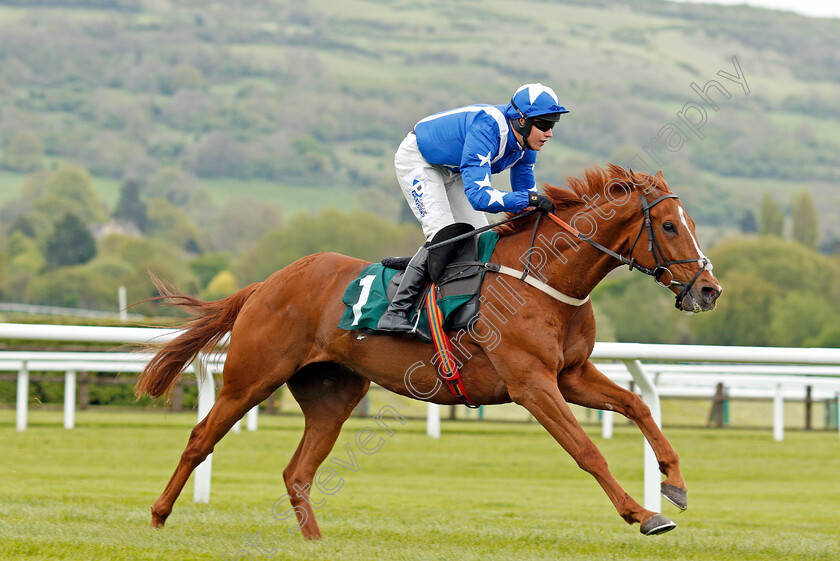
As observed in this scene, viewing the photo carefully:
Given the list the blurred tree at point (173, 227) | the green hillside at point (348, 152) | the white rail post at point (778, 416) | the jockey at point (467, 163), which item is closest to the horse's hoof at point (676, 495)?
the jockey at point (467, 163)

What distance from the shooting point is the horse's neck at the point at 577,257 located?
15.1 ft

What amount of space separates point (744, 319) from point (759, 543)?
2142 inches

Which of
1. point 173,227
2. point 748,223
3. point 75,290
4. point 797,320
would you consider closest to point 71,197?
Answer: point 173,227

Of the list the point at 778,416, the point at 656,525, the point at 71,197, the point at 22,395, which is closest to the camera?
the point at 656,525

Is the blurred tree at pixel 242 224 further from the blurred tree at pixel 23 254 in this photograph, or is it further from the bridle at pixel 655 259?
the bridle at pixel 655 259

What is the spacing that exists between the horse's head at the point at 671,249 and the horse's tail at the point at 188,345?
2151 millimetres

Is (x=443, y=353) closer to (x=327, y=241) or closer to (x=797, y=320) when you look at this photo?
(x=797, y=320)

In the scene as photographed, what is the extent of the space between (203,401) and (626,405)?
8.57ft

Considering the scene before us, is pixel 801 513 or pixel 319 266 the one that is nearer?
pixel 319 266

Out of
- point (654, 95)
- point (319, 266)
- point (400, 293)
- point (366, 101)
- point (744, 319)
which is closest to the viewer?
point (400, 293)

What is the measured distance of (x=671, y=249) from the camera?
4.43 metres

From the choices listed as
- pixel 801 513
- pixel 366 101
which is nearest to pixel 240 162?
pixel 366 101

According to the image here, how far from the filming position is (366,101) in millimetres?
179375

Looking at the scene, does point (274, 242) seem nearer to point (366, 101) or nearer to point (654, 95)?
point (654, 95)
